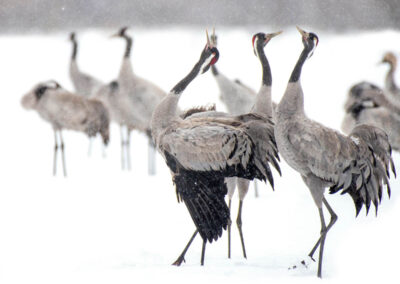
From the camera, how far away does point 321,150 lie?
3.48 meters

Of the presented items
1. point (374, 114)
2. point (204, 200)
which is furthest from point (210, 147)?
point (374, 114)

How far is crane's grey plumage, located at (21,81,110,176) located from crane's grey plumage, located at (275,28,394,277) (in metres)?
4.16

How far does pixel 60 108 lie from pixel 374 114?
3.21m

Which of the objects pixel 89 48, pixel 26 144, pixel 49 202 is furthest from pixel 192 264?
pixel 89 48

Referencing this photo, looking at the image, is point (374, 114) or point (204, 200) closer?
point (204, 200)

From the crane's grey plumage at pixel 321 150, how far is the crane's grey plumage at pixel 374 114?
2.11 metres

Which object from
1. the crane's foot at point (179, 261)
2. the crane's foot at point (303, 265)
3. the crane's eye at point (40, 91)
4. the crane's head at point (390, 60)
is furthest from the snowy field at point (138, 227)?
the crane's head at point (390, 60)

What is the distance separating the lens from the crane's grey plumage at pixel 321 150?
11.4 feet

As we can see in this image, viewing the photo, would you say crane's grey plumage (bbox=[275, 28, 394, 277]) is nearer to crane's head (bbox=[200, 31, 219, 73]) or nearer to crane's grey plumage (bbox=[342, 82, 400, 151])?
crane's head (bbox=[200, 31, 219, 73])

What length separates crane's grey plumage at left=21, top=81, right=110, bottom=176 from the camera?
7.49 meters

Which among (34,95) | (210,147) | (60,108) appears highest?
(34,95)

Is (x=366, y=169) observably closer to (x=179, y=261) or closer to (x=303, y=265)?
(x=303, y=265)

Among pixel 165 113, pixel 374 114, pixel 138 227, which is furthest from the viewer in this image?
pixel 374 114

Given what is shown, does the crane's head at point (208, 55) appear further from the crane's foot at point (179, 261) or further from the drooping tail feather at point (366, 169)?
the crane's foot at point (179, 261)
